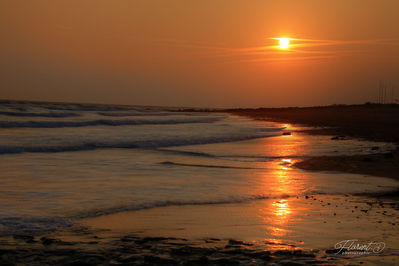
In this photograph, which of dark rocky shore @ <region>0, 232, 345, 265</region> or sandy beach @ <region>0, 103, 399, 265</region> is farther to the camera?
sandy beach @ <region>0, 103, 399, 265</region>

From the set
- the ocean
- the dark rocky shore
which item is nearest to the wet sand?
the dark rocky shore

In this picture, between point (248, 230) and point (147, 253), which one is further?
point (248, 230)

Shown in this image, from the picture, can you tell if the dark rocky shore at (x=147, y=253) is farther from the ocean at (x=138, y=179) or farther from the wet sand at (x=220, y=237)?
the ocean at (x=138, y=179)

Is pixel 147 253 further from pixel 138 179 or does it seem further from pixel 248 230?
pixel 138 179

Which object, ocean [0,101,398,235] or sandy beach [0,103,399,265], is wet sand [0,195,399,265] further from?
ocean [0,101,398,235]

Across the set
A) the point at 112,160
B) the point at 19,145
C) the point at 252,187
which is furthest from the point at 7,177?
the point at 19,145

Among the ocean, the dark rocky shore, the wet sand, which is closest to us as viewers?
the dark rocky shore

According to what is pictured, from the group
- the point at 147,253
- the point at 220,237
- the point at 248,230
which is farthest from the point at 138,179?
the point at 147,253

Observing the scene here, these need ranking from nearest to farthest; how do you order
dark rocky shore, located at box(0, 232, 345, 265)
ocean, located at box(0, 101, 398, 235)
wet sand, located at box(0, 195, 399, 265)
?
dark rocky shore, located at box(0, 232, 345, 265), wet sand, located at box(0, 195, 399, 265), ocean, located at box(0, 101, 398, 235)

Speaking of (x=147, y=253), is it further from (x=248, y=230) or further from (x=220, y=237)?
(x=248, y=230)

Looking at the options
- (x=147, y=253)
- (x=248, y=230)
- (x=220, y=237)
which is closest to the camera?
(x=147, y=253)

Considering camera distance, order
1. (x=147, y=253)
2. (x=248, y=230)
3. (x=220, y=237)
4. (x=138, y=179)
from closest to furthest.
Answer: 1. (x=147, y=253)
2. (x=220, y=237)
3. (x=248, y=230)
4. (x=138, y=179)

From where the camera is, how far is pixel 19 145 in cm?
1376

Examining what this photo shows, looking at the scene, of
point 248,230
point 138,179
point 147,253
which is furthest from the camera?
point 138,179
